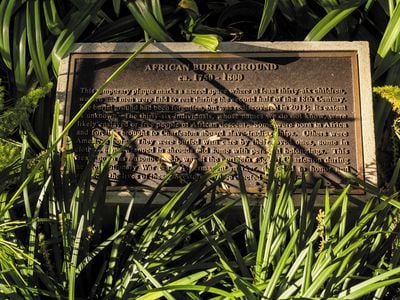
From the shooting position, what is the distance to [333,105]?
2.46 meters

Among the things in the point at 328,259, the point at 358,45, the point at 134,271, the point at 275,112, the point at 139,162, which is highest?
the point at 358,45

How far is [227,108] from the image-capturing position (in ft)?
8.19

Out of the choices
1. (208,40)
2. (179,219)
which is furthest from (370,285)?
(208,40)

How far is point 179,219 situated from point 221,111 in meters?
0.64

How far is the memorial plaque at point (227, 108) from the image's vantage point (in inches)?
94.7

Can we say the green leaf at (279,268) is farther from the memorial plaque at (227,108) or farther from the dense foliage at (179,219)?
the memorial plaque at (227,108)

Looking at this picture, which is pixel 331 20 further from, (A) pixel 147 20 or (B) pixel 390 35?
(A) pixel 147 20

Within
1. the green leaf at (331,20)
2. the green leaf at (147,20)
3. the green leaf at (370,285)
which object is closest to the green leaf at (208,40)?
the green leaf at (147,20)

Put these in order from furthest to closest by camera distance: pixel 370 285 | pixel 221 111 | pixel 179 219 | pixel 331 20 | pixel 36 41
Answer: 1. pixel 36 41
2. pixel 331 20
3. pixel 221 111
4. pixel 179 219
5. pixel 370 285

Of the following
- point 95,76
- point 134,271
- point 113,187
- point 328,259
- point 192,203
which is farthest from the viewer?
point 95,76

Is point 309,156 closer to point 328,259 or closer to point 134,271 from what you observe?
point 328,259

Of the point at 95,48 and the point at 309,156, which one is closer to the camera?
the point at 309,156

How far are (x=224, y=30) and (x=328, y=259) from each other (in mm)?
1325

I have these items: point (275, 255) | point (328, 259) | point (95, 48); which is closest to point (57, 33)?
point (95, 48)
